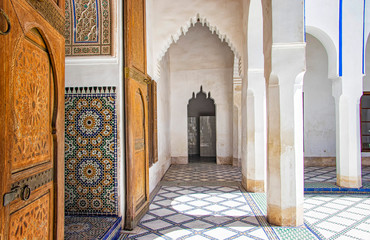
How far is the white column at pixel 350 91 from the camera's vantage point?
4145 mm

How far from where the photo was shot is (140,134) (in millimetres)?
2891

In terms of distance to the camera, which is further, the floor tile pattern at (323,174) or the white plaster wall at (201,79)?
the white plaster wall at (201,79)

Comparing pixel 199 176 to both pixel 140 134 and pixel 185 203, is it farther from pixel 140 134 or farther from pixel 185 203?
pixel 140 134

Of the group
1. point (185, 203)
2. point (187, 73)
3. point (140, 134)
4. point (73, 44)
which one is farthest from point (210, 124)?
point (73, 44)

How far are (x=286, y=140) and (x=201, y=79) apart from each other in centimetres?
469

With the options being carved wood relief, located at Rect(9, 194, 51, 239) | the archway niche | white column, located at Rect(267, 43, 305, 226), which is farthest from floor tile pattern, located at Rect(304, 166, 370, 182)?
carved wood relief, located at Rect(9, 194, 51, 239)

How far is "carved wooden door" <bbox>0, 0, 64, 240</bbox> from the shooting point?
952mm

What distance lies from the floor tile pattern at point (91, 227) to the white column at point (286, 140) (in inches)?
60.4

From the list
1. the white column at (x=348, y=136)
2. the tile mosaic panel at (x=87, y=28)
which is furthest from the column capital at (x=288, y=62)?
the white column at (x=348, y=136)

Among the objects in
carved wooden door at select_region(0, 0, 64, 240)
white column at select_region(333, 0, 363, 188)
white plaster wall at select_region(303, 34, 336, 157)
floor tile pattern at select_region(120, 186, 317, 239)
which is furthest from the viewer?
white plaster wall at select_region(303, 34, 336, 157)

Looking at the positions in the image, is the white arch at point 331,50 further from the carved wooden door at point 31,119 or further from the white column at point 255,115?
the carved wooden door at point 31,119

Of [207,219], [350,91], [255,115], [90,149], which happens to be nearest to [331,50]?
[350,91]

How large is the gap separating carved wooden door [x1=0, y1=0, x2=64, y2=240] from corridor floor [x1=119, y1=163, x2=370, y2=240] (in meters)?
1.35

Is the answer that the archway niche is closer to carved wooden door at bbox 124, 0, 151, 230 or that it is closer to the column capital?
carved wooden door at bbox 124, 0, 151, 230
